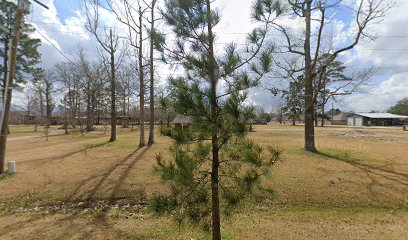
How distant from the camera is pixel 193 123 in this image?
10.9 ft

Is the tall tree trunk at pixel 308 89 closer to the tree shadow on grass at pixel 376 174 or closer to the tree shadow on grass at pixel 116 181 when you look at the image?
the tree shadow on grass at pixel 376 174

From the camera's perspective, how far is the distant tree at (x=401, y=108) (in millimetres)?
62656

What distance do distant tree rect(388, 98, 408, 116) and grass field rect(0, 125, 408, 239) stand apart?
65.0m

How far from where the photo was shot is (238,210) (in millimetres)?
5332

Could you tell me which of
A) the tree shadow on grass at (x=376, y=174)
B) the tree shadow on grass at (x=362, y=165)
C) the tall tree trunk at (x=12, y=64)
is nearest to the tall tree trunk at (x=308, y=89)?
the tree shadow on grass at (x=362, y=165)

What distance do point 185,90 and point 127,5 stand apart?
11.1 m

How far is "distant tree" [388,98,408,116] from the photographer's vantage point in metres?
62.7

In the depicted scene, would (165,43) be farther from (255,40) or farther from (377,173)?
(377,173)

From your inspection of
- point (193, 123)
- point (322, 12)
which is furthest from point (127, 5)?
point (193, 123)

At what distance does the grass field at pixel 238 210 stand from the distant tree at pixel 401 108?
213 ft

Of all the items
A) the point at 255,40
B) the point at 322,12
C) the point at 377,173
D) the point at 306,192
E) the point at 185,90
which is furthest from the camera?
the point at 322,12

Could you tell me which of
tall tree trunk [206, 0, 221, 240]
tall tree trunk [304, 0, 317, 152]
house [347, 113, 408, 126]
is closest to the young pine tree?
tall tree trunk [206, 0, 221, 240]

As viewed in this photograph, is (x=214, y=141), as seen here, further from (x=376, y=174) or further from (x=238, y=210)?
(x=376, y=174)

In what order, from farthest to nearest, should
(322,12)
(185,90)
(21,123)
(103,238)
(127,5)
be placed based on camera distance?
(21,123) → (127,5) → (322,12) → (103,238) → (185,90)
